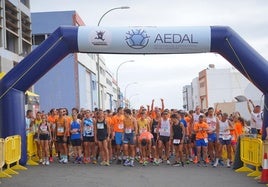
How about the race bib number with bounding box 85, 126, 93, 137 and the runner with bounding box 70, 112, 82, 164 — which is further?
the runner with bounding box 70, 112, 82, 164

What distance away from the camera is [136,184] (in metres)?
9.98

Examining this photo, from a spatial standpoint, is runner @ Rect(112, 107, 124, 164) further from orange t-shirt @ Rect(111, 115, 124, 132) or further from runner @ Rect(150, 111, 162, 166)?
runner @ Rect(150, 111, 162, 166)

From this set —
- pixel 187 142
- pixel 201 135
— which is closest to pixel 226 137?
pixel 201 135

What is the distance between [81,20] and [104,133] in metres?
35.6

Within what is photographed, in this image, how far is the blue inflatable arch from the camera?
12586 mm

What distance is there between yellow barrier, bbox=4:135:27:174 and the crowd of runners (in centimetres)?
149

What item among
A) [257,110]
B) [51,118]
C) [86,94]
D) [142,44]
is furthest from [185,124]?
[86,94]

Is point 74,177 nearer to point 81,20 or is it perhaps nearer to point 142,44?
point 142,44

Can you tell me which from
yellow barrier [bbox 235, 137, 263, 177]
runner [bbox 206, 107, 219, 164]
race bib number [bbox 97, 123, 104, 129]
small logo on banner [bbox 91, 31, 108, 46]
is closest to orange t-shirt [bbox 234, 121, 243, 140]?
runner [bbox 206, 107, 219, 164]

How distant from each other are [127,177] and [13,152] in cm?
343

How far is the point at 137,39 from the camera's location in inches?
498

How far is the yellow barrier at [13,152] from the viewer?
1145 centimetres

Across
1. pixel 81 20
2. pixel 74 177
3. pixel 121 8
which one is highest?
pixel 81 20

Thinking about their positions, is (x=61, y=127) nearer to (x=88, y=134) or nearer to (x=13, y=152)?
(x=88, y=134)
